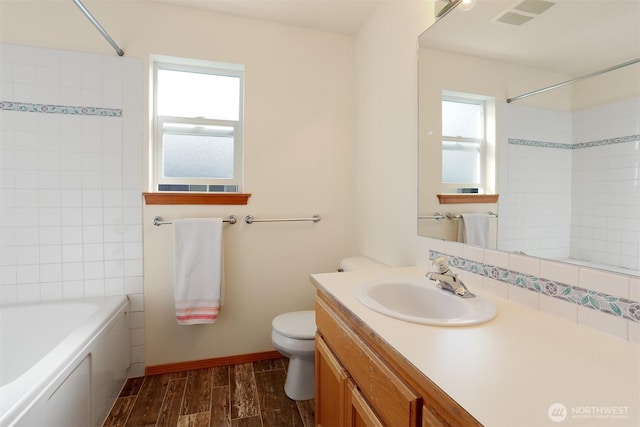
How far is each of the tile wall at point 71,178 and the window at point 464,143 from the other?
180cm

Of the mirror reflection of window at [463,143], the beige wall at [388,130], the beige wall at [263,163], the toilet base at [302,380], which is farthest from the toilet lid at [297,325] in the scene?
the mirror reflection of window at [463,143]

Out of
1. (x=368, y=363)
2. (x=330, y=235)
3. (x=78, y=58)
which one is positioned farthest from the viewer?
(x=330, y=235)

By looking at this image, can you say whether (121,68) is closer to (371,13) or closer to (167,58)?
(167,58)

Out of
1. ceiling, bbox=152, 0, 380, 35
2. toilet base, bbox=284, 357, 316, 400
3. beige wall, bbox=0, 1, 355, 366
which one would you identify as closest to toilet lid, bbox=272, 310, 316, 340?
toilet base, bbox=284, 357, 316, 400

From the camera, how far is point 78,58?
1759 mm

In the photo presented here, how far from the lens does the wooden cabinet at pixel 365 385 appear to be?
610 millimetres

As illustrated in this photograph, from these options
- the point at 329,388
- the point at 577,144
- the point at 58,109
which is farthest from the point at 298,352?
the point at 58,109

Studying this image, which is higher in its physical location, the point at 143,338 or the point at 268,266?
the point at 268,266

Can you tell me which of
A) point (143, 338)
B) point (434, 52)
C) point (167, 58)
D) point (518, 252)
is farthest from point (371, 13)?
point (143, 338)

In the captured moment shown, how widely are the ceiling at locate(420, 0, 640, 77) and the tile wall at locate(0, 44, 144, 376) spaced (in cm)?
190

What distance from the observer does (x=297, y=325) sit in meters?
1.74

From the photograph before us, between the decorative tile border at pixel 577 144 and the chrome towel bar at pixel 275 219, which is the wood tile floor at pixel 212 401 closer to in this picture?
the chrome towel bar at pixel 275 219

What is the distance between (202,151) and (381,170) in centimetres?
127

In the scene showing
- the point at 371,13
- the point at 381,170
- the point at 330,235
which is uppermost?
the point at 371,13
